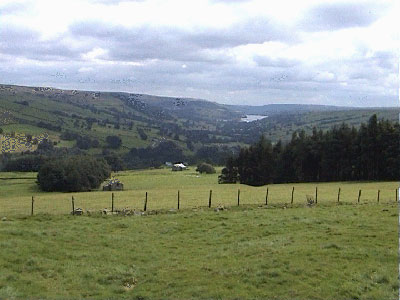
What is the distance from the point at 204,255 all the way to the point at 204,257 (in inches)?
24.1

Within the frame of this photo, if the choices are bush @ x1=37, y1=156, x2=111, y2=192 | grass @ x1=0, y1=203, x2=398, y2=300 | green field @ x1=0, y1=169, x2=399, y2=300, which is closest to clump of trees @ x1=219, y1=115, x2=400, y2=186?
bush @ x1=37, y1=156, x2=111, y2=192

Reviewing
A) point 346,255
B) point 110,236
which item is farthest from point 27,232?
point 346,255

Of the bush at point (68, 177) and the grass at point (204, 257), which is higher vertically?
the grass at point (204, 257)

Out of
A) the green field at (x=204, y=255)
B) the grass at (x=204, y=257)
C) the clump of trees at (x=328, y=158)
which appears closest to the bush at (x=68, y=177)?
the clump of trees at (x=328, y=158)

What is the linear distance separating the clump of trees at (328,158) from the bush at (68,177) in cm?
3304

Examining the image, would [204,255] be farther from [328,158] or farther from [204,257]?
[328,158]

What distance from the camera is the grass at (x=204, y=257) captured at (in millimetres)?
15562

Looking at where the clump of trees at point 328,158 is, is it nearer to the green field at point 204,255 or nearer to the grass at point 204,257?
the green field at point 204,255

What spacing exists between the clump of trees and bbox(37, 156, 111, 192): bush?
33.0 m

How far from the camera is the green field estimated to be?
15586mm

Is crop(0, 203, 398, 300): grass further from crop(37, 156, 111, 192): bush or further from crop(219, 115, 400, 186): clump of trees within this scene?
crop(37, 156, 111, 192): bush

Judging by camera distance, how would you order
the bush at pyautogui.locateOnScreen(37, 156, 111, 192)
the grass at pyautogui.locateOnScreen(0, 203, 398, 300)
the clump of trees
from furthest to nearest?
the bush at pyautogui.locateOnScreen(37, 156, 111, 192) → the clump of trees → the grass at pyautogui.locateOnScreen(0, 203, 398, 300)

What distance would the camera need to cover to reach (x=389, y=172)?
8138 cm

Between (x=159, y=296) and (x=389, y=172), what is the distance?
76513 mm
